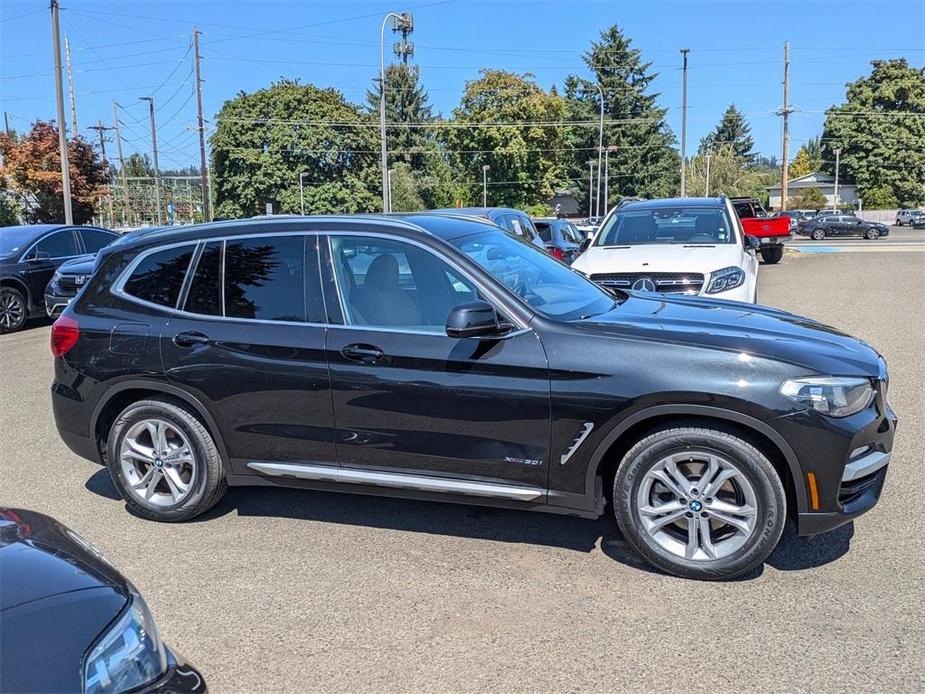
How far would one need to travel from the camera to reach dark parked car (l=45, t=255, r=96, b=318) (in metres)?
11.9

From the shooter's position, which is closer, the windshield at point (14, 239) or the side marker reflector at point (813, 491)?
the side marker reflector at point (813, 491)

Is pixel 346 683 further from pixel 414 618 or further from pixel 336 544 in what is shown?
pixel 336 544

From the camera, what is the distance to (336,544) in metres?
4.24

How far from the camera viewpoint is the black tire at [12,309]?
12516 mm

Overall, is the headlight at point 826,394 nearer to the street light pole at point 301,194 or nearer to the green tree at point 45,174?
the green tree at point 45,174

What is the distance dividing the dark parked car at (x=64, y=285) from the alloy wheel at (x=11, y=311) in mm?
818

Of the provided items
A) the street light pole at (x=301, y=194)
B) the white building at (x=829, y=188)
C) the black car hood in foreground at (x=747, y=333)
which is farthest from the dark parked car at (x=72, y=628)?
the white building at (x=829, y=188)

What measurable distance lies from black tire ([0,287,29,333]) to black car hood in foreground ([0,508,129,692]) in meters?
11.8

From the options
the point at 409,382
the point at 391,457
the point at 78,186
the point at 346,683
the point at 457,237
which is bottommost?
the point at 346,683

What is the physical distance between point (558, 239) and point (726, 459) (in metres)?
11.2

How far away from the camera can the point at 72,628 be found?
1.90m

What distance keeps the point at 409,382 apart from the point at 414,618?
115 cm

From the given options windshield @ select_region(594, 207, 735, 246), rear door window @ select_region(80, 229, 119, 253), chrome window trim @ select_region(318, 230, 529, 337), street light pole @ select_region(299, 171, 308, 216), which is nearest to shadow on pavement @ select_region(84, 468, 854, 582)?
chrome window trim @ select_region(318, 230, 529, 337)

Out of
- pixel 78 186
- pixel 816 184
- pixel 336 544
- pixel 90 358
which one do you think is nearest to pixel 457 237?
pixel 336 544
